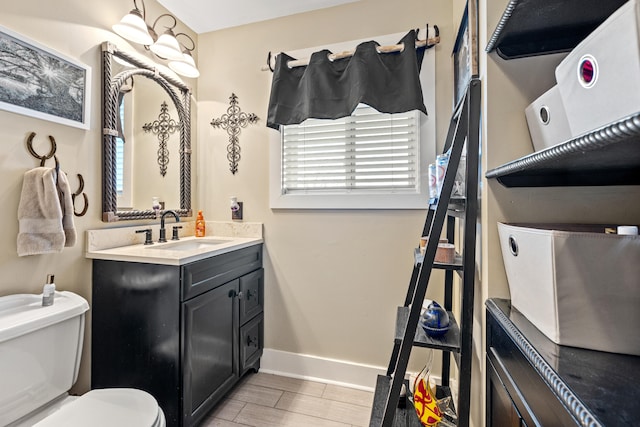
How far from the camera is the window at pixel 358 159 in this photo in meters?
1.85

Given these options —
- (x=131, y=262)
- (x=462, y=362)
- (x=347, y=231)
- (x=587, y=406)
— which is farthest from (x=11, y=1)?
(x=462, y=362)

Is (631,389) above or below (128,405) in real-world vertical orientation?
above

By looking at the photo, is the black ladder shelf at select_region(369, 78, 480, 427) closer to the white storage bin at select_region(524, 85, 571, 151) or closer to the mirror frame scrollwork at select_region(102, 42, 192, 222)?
the white storage bin at select_region(524, 85, 571, 151)

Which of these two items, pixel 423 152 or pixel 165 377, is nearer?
pixel 165 377

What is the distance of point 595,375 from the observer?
52cm

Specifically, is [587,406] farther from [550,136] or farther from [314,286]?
[314,286]

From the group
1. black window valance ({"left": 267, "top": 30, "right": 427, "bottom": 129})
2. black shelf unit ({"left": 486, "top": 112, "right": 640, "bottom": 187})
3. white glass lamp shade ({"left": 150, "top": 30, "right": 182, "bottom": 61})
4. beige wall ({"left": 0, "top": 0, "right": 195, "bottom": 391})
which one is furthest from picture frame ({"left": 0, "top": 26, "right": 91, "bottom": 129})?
black shelf unit ({"left": 486, "top": 112, "right": 640, "bottom": 187})

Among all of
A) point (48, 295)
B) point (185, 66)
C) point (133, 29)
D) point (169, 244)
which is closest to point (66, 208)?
point (48, 295)

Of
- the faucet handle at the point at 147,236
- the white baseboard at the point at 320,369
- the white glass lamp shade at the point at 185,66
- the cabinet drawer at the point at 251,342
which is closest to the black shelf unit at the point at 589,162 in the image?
the white baseboard at the point at 320,369

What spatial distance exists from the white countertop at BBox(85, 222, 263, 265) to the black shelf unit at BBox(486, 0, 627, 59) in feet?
5.04

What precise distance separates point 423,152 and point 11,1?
2147 millimetres

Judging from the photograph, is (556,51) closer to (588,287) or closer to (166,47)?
(588,287)

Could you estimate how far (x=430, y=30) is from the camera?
1810mm

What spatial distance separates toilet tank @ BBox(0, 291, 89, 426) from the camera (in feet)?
3.34
